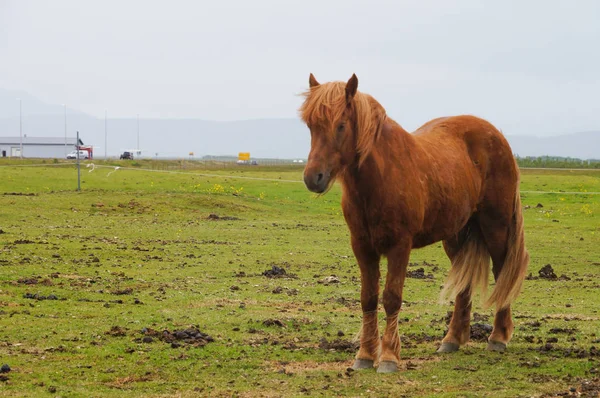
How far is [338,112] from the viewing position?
729cm

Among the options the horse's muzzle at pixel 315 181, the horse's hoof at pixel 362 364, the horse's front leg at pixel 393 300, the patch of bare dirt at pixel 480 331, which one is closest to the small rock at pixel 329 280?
the patch of bare dirt at pixel 480 331

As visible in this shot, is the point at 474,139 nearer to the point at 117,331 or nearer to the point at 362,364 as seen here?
the point at 362,364

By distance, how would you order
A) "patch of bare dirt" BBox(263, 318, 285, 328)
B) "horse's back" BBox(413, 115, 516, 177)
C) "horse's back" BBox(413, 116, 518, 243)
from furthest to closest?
"patch of bare dirt" BBox(263, 318, 285, 328), "horse's back" BBox(413, 115, 516, 177), "horse's back" BBox(413, 116, 518, 243)

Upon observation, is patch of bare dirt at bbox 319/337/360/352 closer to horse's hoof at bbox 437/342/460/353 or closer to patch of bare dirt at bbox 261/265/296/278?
horse's hoof at bbox 437/342/460/353

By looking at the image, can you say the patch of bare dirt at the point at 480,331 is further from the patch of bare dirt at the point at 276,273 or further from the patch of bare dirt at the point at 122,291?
the patch of bare dirt at the point at 276,273

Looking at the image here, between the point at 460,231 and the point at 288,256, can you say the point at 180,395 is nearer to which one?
the point at 460,231

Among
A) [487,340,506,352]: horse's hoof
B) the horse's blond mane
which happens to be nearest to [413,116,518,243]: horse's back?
the horse's blond mane

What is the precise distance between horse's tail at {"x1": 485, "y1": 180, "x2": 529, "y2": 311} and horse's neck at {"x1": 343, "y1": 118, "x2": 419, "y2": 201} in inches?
76.4

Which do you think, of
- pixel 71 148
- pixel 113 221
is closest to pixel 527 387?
pixel 113 221

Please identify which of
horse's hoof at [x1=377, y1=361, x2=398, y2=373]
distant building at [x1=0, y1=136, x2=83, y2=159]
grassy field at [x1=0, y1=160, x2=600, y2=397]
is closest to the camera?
grassy field at [x1=0, y1=160, x2=600, y2=397]

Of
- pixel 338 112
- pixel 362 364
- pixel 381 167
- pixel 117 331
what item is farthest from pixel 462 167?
pixel 117 331

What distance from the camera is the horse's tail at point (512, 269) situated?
29.6 feet

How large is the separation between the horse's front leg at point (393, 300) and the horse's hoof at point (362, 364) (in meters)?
0.22

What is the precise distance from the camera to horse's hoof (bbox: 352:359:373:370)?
7.84 metres
